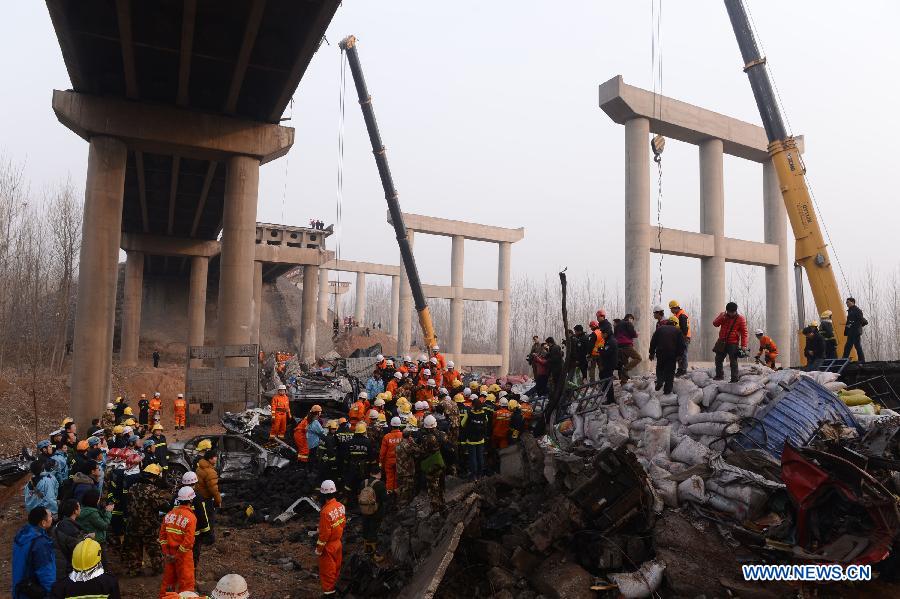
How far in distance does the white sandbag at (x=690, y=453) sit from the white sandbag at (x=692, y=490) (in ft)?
2.61

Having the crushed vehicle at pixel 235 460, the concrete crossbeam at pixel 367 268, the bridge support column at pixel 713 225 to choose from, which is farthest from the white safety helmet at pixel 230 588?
the concrete crossbeam at pixel 367 268

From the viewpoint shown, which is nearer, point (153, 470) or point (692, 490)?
point (692, 490)

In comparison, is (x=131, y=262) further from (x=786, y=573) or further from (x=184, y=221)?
(x=786, y=573)

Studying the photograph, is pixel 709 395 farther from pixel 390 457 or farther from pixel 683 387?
pixel 390 457

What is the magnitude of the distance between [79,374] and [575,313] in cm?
6184

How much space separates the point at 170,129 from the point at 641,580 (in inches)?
764

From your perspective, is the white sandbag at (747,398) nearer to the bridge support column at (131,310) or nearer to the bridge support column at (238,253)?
the bridge support column at (238,253)

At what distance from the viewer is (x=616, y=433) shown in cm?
1138

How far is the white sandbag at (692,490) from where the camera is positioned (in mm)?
9045

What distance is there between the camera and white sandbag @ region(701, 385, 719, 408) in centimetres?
1162

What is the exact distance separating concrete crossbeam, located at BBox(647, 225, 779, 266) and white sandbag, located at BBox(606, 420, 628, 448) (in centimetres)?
1332

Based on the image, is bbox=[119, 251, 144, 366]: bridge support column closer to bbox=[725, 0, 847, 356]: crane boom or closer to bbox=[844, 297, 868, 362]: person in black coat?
bbox=[725, 0, 847, 356]: crane boom

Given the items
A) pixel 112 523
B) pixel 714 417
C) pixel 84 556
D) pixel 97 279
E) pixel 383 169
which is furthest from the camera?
pixel 383 169

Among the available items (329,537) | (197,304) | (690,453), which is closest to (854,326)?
(690,453)
